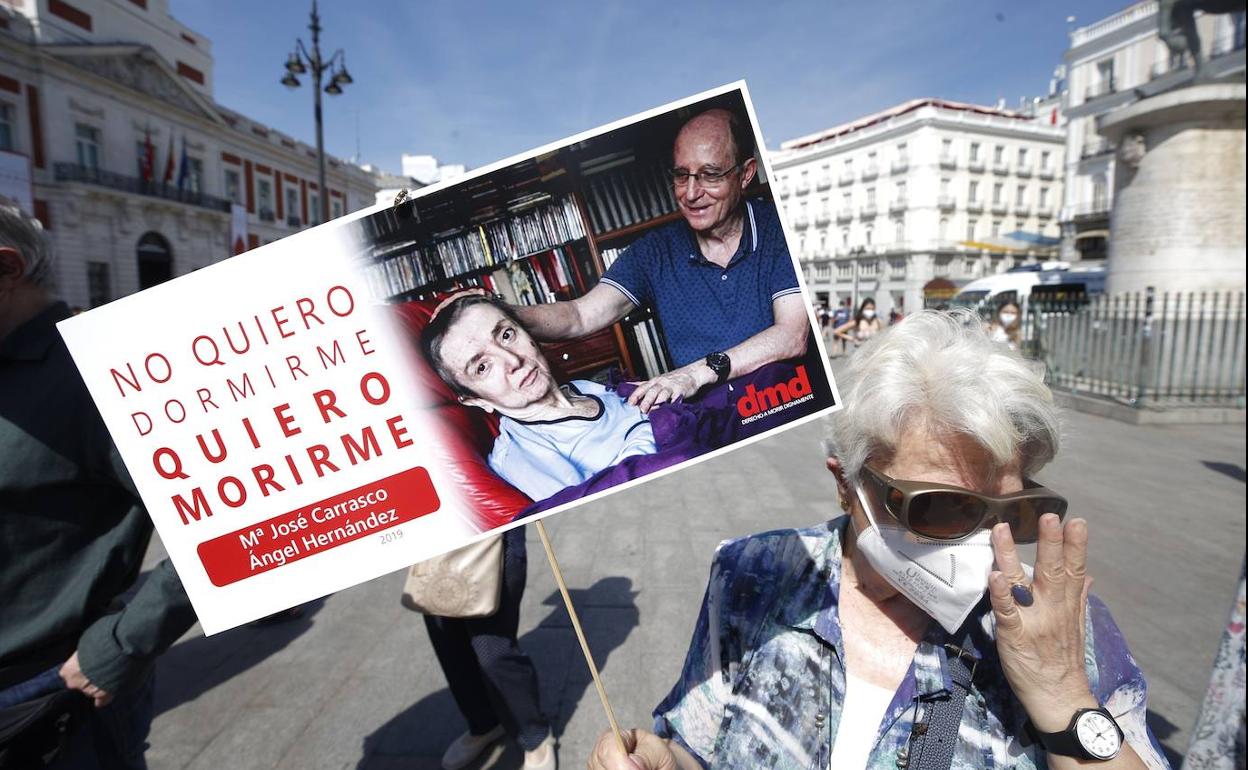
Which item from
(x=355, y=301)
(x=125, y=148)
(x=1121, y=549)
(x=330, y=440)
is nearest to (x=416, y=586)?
(x=330, y=440)

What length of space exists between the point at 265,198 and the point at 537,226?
1529 inches

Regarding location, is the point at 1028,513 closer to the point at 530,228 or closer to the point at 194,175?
the point at 530,228

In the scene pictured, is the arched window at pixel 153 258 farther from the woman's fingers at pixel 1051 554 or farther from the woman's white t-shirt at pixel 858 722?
the woman's fingers at pixel 1051 554

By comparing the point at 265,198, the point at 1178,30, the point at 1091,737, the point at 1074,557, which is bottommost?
the point at 1091,737

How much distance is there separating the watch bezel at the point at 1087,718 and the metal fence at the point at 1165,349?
34.3ft

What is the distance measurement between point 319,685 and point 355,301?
269 centimetres

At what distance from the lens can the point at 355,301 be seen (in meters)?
1.22

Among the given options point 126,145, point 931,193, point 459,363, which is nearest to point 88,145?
point 126,145

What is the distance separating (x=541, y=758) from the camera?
2.49 metres

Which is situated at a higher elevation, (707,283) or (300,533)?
(707,283)

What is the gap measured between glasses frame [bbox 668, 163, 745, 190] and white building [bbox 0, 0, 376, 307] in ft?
83.8

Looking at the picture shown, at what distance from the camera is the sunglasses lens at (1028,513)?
3.81ft

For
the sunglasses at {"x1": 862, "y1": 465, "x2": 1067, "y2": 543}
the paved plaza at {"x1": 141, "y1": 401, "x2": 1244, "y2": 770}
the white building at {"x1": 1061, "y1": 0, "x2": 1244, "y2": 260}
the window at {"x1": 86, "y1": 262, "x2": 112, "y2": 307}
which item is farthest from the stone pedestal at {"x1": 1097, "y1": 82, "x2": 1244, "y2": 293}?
the window at {"x1": 86, "y1": 262, "x2": 112, "y2": 307}

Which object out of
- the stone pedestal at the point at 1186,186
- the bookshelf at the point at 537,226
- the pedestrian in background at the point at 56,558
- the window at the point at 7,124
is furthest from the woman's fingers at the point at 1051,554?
the window at the point at 7,124
